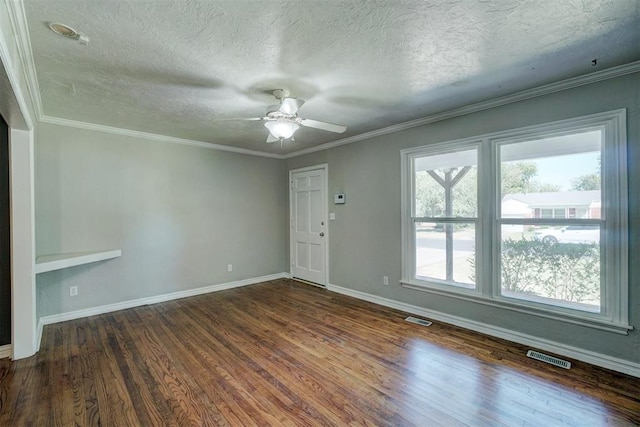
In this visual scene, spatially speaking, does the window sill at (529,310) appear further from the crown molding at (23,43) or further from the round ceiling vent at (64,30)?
the crown molding at (23,43)

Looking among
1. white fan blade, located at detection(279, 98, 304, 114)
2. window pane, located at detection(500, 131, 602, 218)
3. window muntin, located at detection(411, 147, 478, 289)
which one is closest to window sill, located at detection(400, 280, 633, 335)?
window muntin, located at detection(411, 147, 478, 289)

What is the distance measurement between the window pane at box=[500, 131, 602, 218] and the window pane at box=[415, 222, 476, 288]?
1.75 ft

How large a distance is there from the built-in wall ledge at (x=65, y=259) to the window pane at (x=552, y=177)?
4638mm

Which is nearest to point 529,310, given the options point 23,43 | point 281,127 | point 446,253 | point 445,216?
point 446,253

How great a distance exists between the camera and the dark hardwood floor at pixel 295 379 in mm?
1924

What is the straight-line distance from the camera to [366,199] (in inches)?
173

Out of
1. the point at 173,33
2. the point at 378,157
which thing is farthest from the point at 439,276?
the point at 173,33

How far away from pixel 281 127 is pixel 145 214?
9.04 ft

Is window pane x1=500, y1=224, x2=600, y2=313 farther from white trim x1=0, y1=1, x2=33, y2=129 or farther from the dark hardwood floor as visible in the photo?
white trim x1=0, y1=1, x2=33, y2=129

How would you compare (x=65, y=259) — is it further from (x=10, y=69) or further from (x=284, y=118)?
(x=284, y=118)

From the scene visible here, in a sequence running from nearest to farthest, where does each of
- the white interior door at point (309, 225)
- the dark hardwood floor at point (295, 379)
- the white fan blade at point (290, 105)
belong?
the dark hardwood floor at point (295, 379)
the white fan blade at point (290, 105)
the white interior door at point (309, 225)

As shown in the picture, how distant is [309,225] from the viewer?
5395mm

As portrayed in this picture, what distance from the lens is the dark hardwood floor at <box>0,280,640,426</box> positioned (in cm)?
192

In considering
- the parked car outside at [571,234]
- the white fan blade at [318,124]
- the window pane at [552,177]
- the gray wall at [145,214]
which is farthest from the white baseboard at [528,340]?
the gray wall at [145,214]
